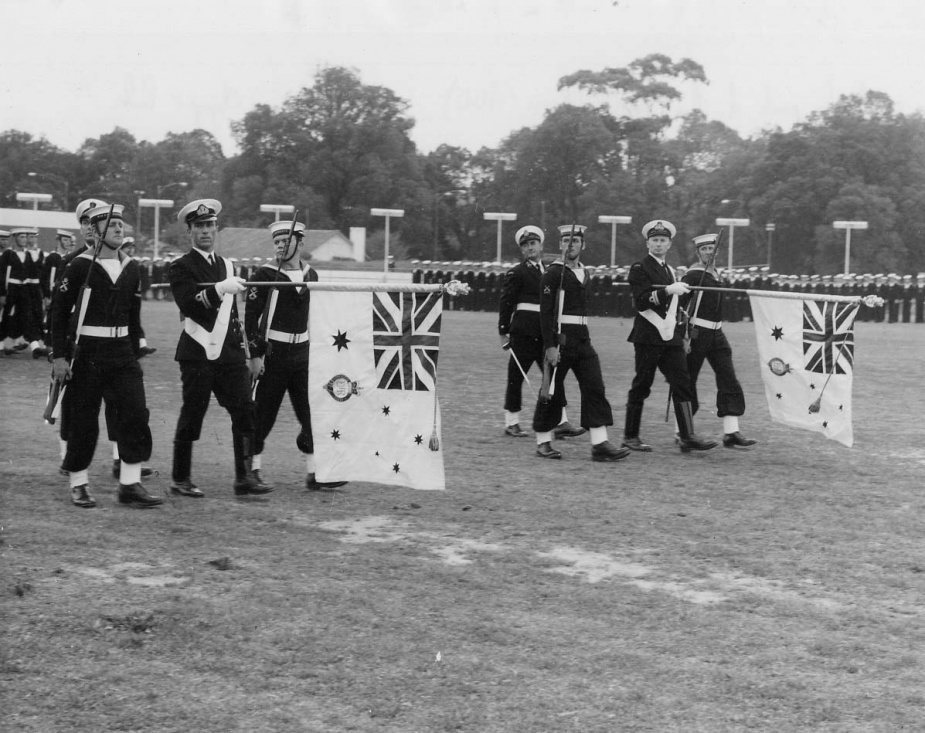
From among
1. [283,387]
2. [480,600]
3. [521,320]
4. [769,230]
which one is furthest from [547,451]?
[769,230]

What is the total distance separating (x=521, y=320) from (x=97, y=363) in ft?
16.4

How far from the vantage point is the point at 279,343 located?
30.2ft

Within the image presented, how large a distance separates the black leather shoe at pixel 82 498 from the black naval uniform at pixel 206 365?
0.68 m

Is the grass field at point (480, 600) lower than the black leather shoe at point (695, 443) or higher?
lower

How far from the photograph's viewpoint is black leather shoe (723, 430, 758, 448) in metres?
11.7

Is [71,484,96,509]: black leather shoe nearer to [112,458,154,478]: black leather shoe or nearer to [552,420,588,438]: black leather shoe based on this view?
[112,458,154,478]: black leather shoe

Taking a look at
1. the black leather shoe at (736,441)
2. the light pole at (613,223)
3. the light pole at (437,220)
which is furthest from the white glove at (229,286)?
the light pole at (437,220)

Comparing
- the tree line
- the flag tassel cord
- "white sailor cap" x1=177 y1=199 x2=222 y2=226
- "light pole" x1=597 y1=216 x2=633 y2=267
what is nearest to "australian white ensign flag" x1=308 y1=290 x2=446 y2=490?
"white sailor cap" x1=177 y1=199 x2=222 y2=226

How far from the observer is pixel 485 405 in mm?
14906

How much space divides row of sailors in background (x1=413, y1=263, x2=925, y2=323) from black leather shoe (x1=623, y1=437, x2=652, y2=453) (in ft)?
78.5

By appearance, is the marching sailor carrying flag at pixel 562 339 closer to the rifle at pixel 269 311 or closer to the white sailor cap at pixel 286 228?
the white sailor cap at pixel 286 228

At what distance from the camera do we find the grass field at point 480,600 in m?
4.87

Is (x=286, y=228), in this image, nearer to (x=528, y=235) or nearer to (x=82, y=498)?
(x=82, y=498)

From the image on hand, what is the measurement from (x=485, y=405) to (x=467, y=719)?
33.5ft
